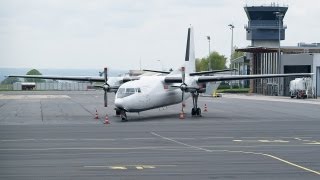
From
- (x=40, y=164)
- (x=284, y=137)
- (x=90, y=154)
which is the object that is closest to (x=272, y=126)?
(x=284, y=137)

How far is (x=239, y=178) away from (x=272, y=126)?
828 inches

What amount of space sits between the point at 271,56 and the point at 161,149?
84.0m

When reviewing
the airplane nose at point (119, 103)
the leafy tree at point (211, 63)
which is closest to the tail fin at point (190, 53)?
the airplane nose at point (119, 103)

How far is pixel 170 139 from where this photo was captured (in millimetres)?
30625

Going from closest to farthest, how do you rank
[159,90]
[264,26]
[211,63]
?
[159,90] → [264,26] → [211,63]

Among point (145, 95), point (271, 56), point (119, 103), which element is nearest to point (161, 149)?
point (119, 103)

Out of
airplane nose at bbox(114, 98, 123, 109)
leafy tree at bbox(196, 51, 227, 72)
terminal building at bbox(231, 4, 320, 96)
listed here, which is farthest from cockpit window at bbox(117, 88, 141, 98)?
leafy tree at bbox(196, 51, 227, 72)

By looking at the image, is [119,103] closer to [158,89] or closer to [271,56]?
[158,89]

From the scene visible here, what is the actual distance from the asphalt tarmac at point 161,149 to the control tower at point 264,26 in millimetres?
86882

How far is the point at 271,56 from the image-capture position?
108312mm

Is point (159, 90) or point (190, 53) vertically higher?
point (190, 53)

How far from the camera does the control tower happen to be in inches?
5074

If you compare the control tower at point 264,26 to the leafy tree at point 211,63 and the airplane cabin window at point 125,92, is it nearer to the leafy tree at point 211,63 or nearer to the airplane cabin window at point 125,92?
the leafy tree at point 211,63

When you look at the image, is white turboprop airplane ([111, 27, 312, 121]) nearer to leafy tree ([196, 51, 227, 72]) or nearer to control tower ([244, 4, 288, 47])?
control tower ([244, 4, 288, 47])
